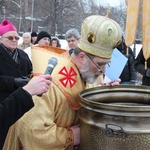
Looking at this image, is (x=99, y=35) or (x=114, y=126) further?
(x=99, y=35)

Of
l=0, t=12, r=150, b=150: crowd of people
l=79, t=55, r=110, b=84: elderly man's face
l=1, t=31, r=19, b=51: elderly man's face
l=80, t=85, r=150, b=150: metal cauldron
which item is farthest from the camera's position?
l=1, t=31, r=19, b=51: elderly man's face

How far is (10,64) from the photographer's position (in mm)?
3279

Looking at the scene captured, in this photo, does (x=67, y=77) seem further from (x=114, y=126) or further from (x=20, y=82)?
(x=20, y=82)

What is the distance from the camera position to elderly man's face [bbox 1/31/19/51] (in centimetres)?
337

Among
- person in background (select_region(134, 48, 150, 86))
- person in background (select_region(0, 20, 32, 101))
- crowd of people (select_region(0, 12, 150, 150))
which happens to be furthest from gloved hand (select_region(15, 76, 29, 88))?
crowd of people (select_region(0, 12, 150, 150))

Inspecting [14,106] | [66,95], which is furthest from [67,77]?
[14,106]

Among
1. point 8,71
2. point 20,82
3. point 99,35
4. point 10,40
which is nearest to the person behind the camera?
point 99,35

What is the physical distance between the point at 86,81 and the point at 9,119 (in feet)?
1.72

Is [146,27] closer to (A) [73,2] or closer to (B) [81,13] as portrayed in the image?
(A) [73,2]

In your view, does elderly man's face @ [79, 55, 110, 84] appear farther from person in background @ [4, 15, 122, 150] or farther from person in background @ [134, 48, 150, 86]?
person in background @ [134, 48, 150, 86]

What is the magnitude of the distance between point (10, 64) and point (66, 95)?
6.22ft

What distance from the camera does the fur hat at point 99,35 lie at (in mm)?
1501

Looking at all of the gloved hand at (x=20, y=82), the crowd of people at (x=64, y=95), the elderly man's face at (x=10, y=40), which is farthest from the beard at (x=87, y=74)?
the elderly man's face at (x=10, y=40)

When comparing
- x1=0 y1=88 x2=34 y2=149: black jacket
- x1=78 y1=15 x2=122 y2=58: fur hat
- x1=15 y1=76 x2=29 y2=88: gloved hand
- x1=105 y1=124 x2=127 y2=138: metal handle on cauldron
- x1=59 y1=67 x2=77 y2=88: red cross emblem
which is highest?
x1=78 y1=15 x2=122 y2=58: fur hat
